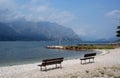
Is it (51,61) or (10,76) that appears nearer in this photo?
(10,76)

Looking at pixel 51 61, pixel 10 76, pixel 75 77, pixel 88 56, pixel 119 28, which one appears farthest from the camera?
pixel 119 28

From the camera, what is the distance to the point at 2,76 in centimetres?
1823

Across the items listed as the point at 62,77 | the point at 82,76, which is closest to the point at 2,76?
the point at 62,77

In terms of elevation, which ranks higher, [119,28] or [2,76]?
[119,28]

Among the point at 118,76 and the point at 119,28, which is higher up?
the point at 119,28

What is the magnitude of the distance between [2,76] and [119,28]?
257 feet

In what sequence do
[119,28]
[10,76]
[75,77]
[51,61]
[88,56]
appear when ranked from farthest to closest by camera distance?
[119,28]
[88,56]
[51,61]
[10,76]
[75,77]

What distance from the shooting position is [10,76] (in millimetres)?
18188

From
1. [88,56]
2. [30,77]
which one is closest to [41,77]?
[30,77]

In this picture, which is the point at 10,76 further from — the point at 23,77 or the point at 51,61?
the point at 51,61

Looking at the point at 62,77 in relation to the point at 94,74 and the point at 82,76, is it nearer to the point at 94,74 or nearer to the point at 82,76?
the point at 82,76

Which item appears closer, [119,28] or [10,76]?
[10,76]

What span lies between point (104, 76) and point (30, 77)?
212 inches

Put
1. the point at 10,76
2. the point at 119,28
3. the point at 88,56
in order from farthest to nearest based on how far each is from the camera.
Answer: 1. the point at 119,28
2. the point at 88,56
3. the point at 10,76
